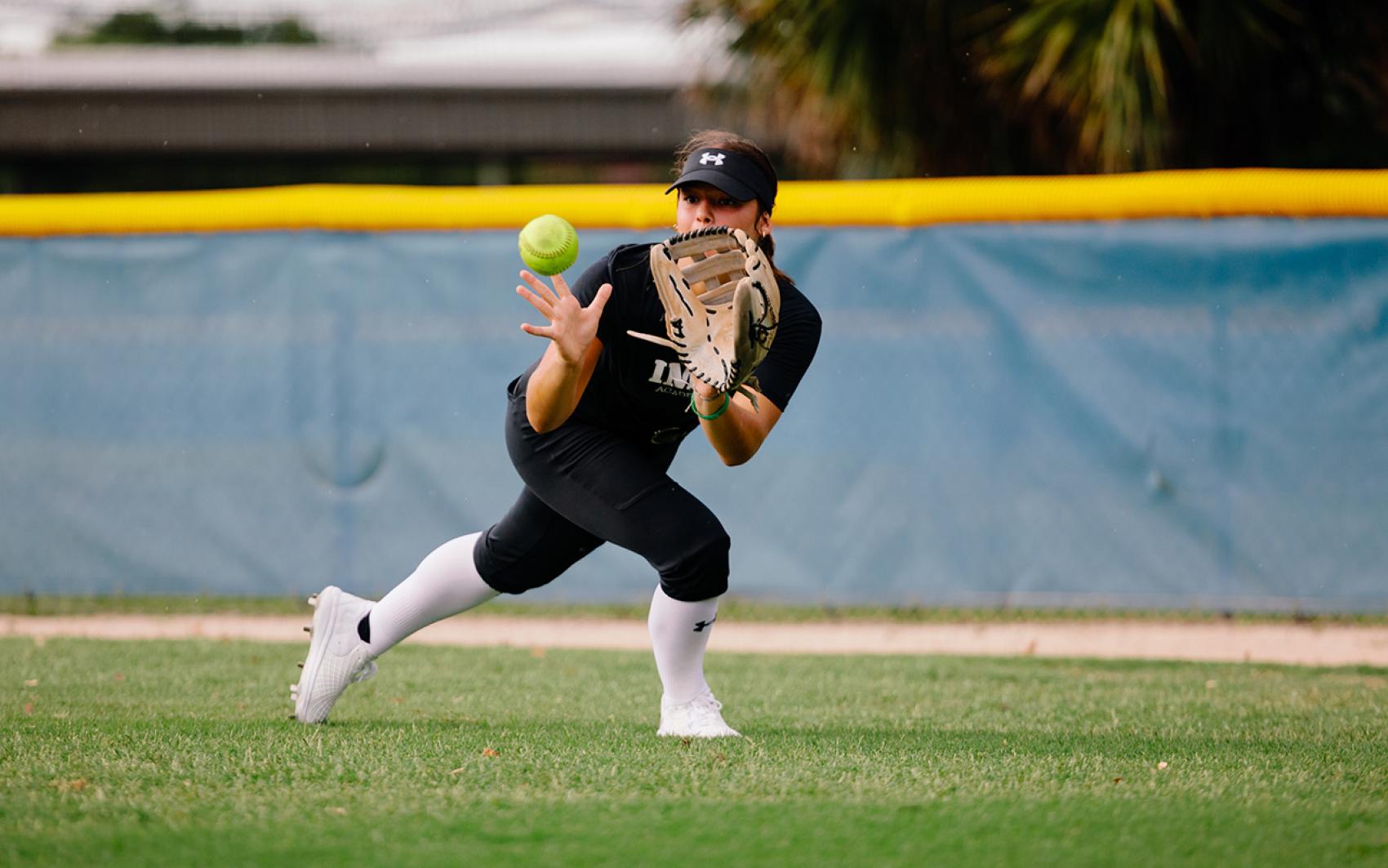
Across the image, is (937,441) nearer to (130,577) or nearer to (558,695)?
(558,695)

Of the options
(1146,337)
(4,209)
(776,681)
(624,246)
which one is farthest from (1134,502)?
(4,209)

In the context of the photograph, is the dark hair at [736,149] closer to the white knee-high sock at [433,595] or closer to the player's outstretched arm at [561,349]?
the player's outstretched arm at [561,349]

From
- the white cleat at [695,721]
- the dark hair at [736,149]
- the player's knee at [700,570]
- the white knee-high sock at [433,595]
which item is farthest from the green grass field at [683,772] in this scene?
the dark hair at [736,149]

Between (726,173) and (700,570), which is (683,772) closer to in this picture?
(700,570)

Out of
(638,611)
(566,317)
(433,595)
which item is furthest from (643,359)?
(638,611)

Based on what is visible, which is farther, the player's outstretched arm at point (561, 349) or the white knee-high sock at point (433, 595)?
the white knee-high sock at point (433, 595)

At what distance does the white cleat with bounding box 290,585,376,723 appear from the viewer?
4449 millimetres

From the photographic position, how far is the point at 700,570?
397 cm

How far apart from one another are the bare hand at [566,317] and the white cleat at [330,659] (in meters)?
1.26

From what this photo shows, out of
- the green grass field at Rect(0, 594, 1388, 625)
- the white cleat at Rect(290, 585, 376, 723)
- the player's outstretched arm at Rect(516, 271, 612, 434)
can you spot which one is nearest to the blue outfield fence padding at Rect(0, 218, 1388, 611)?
the green grass field at Rect(0, 594, 1388, 625)

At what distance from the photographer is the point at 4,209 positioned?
7773 mm

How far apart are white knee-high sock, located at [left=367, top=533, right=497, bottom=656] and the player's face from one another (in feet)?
3.70

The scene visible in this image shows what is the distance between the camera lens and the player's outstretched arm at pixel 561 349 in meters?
3.62

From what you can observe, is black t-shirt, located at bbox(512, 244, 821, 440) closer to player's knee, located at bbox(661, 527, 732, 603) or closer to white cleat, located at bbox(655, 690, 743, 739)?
player's knee, located at bbox(661, 527, 732, 603)
